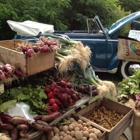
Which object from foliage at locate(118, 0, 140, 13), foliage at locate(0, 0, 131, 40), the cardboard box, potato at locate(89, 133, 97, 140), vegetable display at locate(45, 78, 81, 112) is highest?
foliage at locate(118, 0, 140, 13)

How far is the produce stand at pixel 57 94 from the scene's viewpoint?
7.70ft

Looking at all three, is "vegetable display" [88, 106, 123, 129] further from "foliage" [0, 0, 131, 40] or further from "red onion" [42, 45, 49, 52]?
"foliage" [0, 0, 131, 40]

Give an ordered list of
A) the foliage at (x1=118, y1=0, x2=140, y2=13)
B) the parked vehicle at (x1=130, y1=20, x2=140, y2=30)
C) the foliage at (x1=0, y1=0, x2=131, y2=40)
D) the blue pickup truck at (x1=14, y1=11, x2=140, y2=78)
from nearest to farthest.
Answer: the blue pickup truck at (x1=14, y1=11, x2=140, y2=78)
the parked vehicle at (x1=130, y1=20, x2=140, y2=30)
the foliage at (x1=0, y1=0, x2=131, y2=40)
the foliage at (x1=118, y1=0, x2=140, y2=13)

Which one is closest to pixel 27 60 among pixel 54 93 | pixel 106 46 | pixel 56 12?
pixel 54 93

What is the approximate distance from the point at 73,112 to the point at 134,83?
1.65 m

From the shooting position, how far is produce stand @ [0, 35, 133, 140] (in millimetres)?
2346

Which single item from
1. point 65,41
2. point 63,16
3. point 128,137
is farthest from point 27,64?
point 63,16

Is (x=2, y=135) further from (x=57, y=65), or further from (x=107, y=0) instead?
(x=107, y=0)

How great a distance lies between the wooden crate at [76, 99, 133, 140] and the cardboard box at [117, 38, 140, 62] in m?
2.38

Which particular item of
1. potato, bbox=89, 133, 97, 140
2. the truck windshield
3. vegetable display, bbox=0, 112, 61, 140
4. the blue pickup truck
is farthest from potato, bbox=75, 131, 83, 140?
A: the truck windshield

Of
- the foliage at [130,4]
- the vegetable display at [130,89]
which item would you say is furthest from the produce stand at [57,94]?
the foliage at [130,4]

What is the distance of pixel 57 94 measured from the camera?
275 centimetres

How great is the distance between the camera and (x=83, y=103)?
2963 millimetres

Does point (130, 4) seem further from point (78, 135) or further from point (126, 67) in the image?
point (78, 135)
